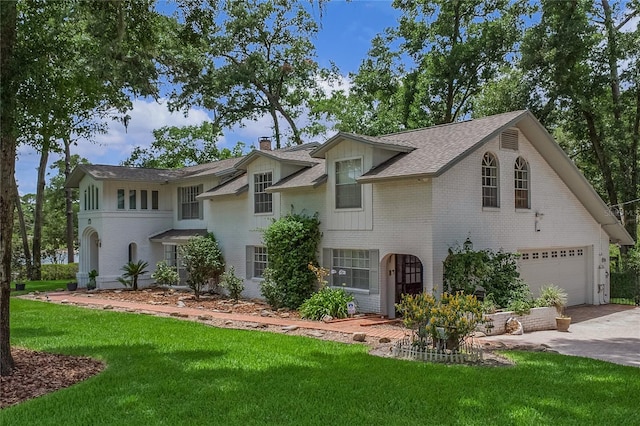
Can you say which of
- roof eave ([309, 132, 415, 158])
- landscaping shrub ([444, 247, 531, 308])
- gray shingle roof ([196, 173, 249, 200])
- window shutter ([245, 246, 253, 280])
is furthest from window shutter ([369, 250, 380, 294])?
gray shingle roof ([196, 173, 249, 200])

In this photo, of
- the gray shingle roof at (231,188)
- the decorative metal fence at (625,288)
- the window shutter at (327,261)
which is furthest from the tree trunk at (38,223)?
the decorative metal fence at (625,288)

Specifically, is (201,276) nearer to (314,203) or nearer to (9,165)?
(314,203)

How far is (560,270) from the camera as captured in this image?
19.5 metres

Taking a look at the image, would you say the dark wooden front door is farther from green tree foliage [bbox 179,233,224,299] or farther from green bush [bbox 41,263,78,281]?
green bush [bbox 41,263,78,281]

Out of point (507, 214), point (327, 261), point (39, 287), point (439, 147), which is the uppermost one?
point (439, 147)

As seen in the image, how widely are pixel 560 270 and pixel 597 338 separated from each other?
6.25 metres

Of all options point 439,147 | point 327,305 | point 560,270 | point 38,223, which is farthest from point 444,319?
point 38,223

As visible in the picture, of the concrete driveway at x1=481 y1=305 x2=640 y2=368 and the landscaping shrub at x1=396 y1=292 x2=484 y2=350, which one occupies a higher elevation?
the landscaping shrub at x1=396 y1=292 x2=484 y2=350

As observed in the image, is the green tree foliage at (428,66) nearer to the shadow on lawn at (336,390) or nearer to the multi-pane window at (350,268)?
the multi-pane window at (350,268)

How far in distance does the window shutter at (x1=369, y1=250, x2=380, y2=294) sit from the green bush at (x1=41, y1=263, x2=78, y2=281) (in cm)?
2509

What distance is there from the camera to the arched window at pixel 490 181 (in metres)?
16.5

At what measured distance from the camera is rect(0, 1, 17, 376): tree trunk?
870 centimetres

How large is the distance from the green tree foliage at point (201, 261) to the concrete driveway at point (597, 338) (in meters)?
12.4

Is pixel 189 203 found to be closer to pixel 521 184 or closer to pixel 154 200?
pixel 154 200
